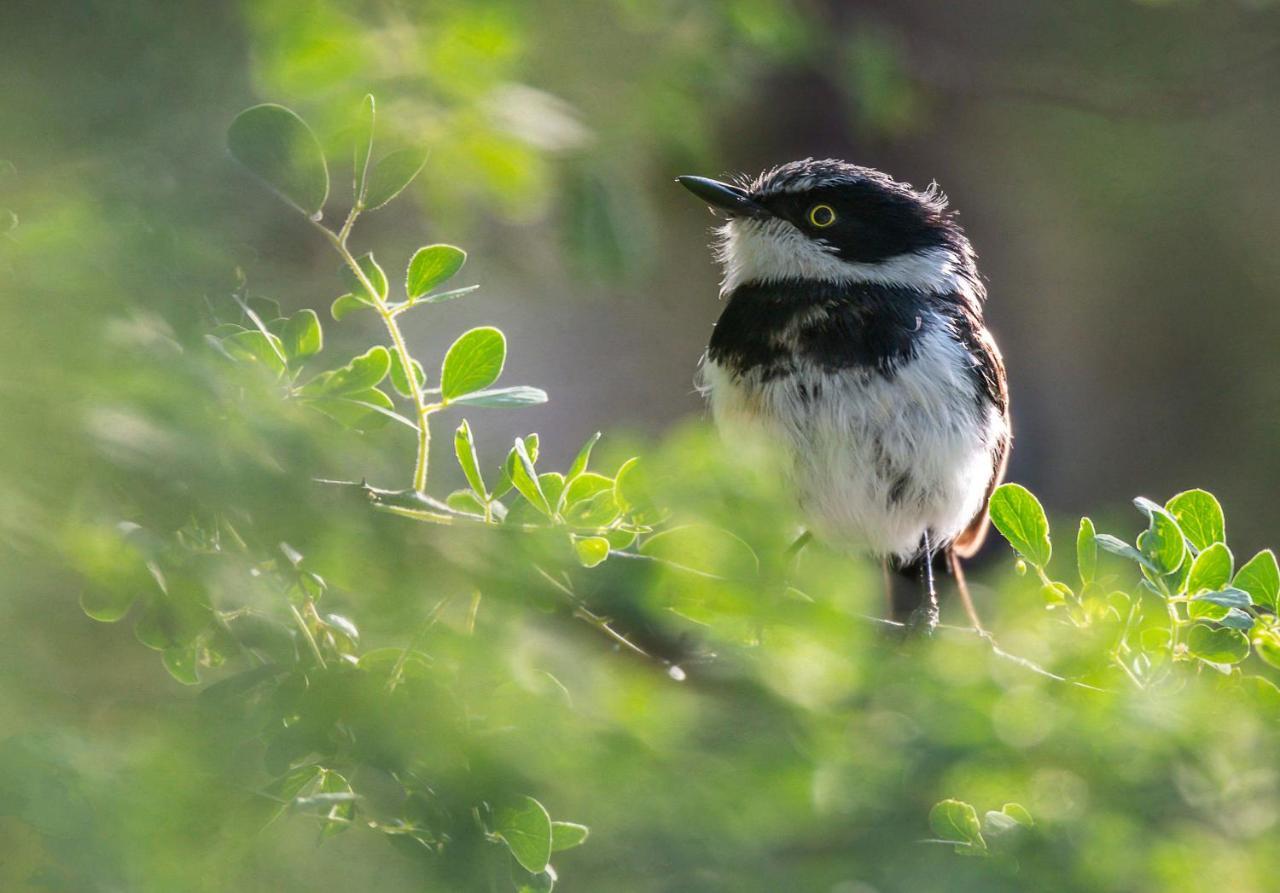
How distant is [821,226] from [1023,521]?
6.99 ft

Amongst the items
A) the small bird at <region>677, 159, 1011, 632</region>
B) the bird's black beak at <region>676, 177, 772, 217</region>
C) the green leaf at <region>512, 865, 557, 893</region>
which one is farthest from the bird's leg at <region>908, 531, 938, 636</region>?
the green leaf at <region>512, 865, 557, 893</region>

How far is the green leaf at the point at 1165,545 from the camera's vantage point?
6.80ft

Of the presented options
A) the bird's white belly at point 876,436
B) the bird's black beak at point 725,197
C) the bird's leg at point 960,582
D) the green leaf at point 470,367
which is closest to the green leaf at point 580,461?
the green leaf at point 470,367

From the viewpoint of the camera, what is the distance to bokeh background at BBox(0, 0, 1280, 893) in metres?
1.23

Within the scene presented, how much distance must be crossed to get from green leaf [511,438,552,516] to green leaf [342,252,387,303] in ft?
1.25

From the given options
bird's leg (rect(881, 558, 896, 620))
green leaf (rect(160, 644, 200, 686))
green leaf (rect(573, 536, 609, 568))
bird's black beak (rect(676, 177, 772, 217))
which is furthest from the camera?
bird's leg (rect(881, 558, 896, 620))

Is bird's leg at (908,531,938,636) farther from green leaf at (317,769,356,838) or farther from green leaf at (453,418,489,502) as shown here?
green leaf at (317,769,356,838)

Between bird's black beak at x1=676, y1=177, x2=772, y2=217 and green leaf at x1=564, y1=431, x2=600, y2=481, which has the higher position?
green leaf at x1=564, y1=431, x2=600, y2=481

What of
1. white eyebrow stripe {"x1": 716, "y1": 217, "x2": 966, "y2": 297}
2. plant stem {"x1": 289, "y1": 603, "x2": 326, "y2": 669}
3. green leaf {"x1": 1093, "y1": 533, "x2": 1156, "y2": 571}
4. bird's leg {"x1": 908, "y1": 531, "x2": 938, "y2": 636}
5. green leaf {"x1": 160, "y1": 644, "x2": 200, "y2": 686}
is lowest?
bird's leg {"x1": 908, "y1": 531, "x2": 938, "y2": 636}

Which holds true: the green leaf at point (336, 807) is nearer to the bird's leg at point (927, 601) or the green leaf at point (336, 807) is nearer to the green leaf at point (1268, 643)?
the green leaf at point (1268, 643)

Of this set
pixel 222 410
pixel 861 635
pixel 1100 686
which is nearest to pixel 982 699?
pixel 861 635

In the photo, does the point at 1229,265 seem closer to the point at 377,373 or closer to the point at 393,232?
the point at 393,232

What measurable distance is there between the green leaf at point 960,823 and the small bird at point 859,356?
1.90 metres

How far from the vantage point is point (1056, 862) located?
4.50 ft
